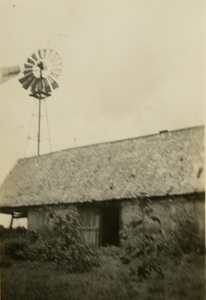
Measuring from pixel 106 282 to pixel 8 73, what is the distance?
598 cm

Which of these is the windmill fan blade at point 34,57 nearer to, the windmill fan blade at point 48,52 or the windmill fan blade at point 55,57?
the windmill fan blade at point 48,52

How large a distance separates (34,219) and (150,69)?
5.80 meters

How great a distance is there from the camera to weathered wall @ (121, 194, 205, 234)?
6.86 m

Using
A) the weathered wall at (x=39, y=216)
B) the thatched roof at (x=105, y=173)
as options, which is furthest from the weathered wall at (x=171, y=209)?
the weathered wall at (x=39, y=216)

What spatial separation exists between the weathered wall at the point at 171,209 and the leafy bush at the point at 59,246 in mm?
1354

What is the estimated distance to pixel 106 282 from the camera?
7383 mm

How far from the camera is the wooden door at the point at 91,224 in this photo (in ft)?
30.9

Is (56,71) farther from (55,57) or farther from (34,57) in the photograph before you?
(34,57)

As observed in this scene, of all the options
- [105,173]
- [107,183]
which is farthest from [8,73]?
[107,183]

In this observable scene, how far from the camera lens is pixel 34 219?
32.0ft

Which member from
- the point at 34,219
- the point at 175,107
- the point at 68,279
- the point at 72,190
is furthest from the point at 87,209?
the point at 175,107

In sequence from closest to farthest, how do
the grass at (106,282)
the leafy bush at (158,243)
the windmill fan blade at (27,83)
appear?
the grass at (106,282)
the leafy bush at (158,243)
the windmill fan blade at (27,83)

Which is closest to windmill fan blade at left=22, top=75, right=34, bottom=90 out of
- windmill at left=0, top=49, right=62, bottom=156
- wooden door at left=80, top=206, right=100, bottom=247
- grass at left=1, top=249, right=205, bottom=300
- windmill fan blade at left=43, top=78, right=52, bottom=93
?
windmill at left=0, top=49, right=62, bottom=156

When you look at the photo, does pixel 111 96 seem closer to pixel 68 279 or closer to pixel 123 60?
pixel 123 60
